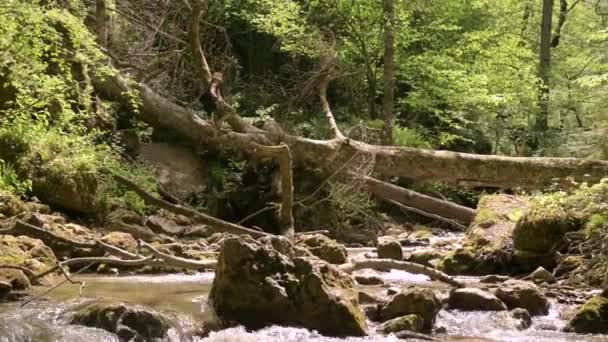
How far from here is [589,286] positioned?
8.05 metres

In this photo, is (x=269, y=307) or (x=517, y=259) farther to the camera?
(x=517, y=259)

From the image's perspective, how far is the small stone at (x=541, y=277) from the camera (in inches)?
333

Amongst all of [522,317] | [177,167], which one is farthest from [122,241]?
[177,167]

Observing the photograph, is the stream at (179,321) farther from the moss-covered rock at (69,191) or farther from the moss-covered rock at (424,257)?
the moss-covered rock at (69,191)

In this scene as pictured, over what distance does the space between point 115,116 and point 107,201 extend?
11.0 ft

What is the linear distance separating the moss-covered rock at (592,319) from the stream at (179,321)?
0.53 ft

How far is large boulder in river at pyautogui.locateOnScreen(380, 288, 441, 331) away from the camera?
6289 millimetres

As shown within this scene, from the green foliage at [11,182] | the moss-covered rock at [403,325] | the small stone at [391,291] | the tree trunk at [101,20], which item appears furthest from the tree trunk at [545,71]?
the moss-covered rock at [403,325]

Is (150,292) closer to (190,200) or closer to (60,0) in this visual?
(60,0)

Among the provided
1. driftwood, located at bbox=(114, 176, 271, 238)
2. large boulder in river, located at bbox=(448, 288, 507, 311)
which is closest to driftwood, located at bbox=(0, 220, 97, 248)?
driftwood, located at bbox=(114, 176, 271, 238)

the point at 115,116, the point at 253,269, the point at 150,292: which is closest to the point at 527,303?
the point at 253,269

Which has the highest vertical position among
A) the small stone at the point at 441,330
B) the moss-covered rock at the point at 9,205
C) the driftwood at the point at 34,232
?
the moss-covered rock at the point at 9,205

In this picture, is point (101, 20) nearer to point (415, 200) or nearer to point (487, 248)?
point (415, 200)

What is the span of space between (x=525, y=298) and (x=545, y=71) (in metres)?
15.1
